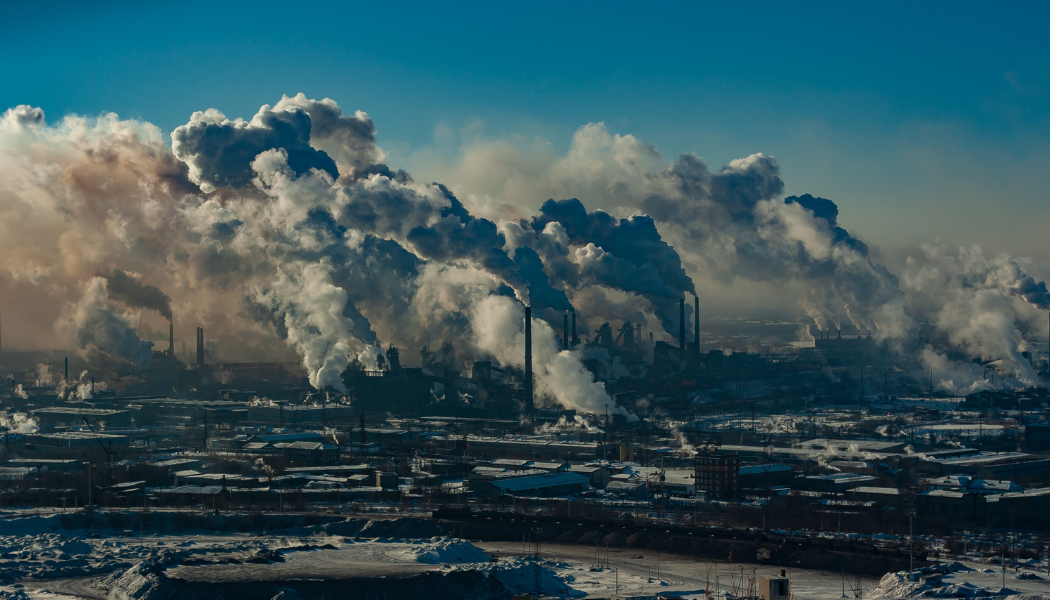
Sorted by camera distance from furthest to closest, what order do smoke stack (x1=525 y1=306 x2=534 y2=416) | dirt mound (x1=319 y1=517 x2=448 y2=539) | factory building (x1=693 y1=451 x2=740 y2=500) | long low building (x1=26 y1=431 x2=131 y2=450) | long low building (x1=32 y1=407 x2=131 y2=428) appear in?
1. long low building (x1=32 y1=407 x2=131 y2=428)
2. smoke stack (x1=525 y1=306 x2=534 y2=416)
3. long low building (x1=26 y1=431 x2=131 y2=450)
4. factory building (x1=693 y1=451 x2=740 y2=500)
5. dirt mound (x1=319 y1=517 x2=448 y2=539)

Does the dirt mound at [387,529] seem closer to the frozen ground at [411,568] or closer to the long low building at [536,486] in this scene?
the frozen ground at [411,568]

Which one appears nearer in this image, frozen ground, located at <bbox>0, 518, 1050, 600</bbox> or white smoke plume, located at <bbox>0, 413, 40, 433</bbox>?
frozen ground, located at <bbox>0, 518, 1050, 600</bbox>

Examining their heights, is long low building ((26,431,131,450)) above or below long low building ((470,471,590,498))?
above

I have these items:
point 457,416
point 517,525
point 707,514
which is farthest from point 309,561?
point 457,416

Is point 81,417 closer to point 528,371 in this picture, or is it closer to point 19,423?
point 19,423

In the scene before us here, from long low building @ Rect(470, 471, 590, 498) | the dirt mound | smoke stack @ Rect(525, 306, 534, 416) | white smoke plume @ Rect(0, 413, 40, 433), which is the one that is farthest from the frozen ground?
white smoke plume @ Rect(0, 413, 40, 433)

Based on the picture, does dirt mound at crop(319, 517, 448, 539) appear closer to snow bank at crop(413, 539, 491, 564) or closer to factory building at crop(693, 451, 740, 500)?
snow bank at crop(413, 539, 491, 564)

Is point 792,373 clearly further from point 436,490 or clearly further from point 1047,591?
point 1047,591

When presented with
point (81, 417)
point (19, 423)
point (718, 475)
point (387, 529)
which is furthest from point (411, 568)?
point (81, 417)
